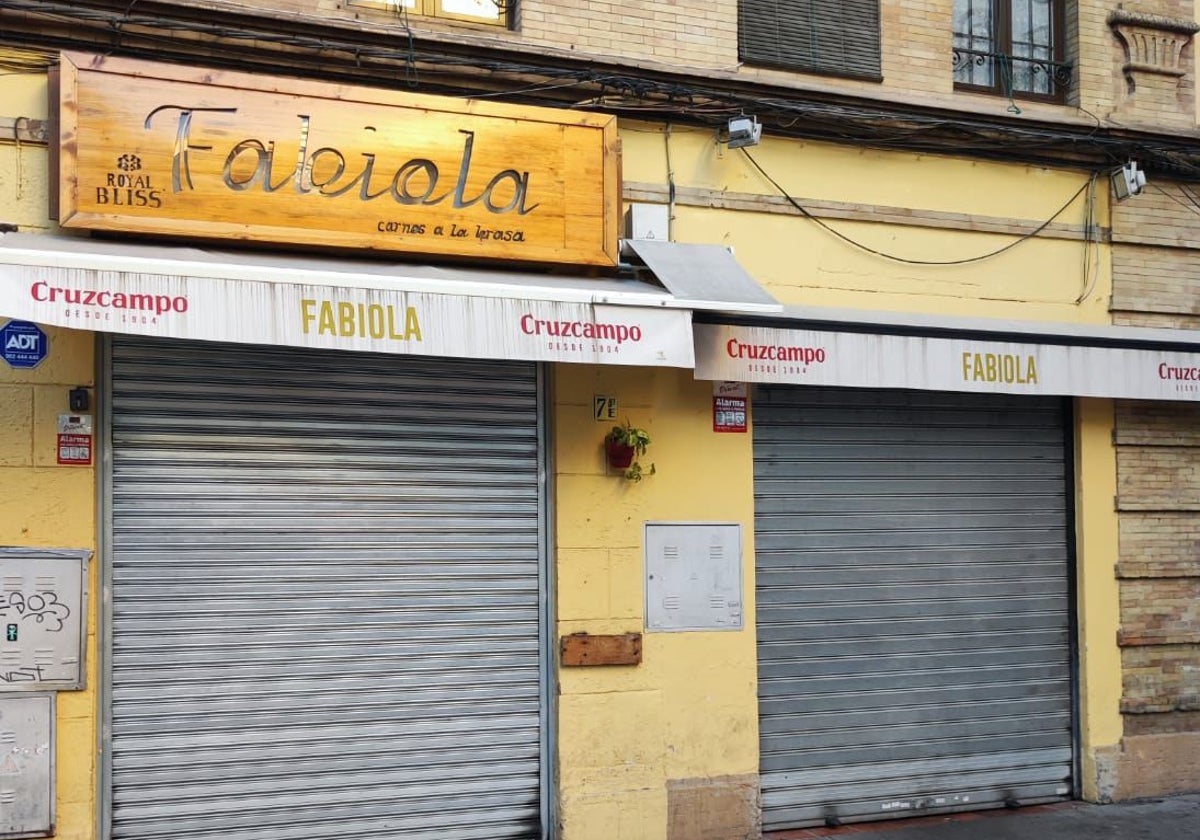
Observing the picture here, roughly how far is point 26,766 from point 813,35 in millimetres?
6994

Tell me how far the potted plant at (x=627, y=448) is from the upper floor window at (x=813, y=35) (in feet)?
9.54

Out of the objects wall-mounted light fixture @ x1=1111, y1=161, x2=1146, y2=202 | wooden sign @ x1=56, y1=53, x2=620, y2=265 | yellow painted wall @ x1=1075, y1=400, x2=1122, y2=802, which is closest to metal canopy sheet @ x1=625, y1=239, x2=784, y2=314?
wooden sign @ x1=56, y1=53, x2=620, y2=265

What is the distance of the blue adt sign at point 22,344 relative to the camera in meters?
7.15

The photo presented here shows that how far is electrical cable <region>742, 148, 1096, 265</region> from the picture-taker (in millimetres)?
9125

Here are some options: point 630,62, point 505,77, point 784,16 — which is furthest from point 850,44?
point 505,77

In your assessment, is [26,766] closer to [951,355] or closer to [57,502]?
[57,502]

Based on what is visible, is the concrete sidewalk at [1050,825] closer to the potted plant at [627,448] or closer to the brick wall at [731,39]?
the potted plant at [627,448]

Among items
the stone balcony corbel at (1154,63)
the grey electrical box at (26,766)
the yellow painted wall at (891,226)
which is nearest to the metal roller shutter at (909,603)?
the yellow painted wall at (891,226)

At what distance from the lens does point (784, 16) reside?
9.53 m

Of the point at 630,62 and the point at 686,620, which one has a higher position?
the point at 630,62

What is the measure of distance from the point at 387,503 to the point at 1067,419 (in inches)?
208

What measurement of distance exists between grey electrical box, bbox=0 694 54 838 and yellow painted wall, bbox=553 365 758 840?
2945 millimetres

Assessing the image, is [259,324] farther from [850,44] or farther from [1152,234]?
[1152,234]

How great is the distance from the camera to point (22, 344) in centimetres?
719
